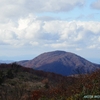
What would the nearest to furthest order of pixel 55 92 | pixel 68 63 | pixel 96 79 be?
1. pixel 96 79
2. pixel 55 92
3. pixel 68 63

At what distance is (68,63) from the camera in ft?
463

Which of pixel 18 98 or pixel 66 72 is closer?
pixel 18 98

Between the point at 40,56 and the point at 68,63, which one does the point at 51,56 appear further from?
the point at 68,63

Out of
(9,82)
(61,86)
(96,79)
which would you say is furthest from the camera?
(9,82)

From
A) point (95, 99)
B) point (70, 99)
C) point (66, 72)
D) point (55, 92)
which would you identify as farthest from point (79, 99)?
point (66, 72)

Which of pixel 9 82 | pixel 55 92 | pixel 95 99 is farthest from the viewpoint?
pixel 9 82

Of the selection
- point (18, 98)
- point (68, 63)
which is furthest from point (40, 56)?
point (18, 98)

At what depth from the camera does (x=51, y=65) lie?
5364 inches

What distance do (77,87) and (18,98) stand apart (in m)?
3.72

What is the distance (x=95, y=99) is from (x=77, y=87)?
2320mm

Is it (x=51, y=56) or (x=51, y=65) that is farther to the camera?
(x=51, y=56)

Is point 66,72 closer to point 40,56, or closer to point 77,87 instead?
point 40,56

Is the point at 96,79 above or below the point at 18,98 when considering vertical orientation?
above

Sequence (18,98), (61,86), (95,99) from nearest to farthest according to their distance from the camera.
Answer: (95,99) → (61,86) → (18,98)
